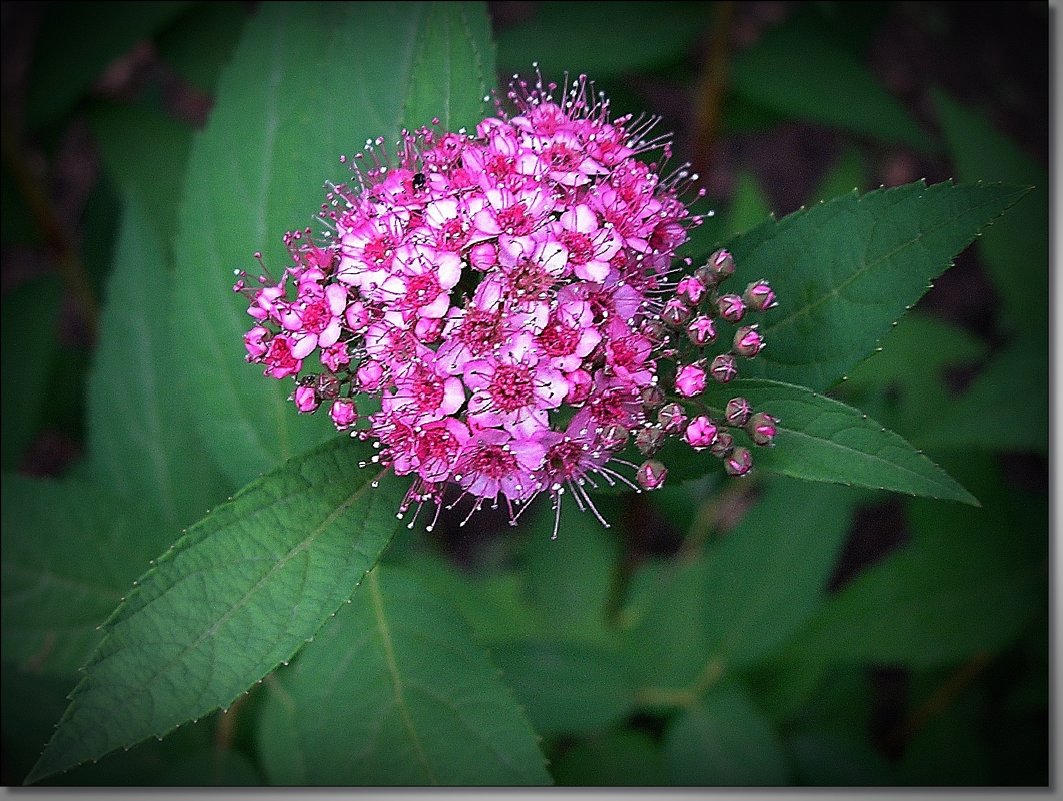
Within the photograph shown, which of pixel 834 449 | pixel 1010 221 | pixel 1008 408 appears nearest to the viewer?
pixel 834 449

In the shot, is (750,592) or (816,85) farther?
(816,85)

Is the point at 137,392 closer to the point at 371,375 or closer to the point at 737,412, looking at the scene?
the point at 371,375

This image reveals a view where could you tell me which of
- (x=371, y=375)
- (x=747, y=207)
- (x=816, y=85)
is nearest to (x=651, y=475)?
(x=371, y=375)

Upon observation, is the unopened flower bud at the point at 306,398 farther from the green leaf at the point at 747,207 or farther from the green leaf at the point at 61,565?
the green leaf at the point at 747,207

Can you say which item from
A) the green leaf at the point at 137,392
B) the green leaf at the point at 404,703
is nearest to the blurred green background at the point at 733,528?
the green leaf at the point at 404,703

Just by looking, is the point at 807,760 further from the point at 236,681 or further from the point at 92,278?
the point at 92,278
